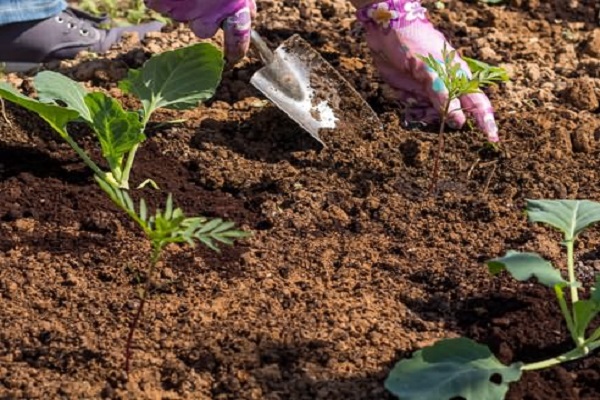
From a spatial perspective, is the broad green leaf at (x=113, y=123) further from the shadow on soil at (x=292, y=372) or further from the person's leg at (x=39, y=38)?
the person's leg at (x=39, y=38)

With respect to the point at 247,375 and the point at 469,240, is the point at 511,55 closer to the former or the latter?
the point at 469,240

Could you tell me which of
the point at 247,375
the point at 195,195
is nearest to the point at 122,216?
the point at 195,195

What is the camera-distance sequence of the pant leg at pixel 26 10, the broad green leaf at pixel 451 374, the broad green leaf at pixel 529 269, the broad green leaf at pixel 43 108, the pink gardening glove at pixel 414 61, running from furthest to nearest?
the pant leg at pixel 26 10 → the pink gardening glove at pixel 414 61 → the broad green leaf at pixel 43 108 → the broad green leaf at pixel 529 269 → the broad green leaf at pixel 451 374

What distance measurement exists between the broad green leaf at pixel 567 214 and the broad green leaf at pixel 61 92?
116cm

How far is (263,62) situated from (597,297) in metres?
1.56

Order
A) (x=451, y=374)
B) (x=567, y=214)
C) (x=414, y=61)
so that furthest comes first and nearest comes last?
1. (x=414, y=61)
2. (x=567, y=214)
3. (x=451, y=374)

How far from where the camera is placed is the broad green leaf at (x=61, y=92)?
3061mm

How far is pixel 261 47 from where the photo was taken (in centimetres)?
359

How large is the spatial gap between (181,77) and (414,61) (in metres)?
0.68

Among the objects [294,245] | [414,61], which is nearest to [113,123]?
[294,245]

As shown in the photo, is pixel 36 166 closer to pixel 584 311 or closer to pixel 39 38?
pixel 39 38

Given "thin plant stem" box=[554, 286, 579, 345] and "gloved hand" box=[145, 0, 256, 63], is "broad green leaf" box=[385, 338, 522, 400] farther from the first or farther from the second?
"gloved hand" box=[145, 0, 256, 63]

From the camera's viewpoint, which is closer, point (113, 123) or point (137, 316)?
point (137, 316)

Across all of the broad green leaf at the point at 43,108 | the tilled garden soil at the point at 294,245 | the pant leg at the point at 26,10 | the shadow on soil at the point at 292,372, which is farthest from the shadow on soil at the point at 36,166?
the shadow on soil at the point at 292,372
